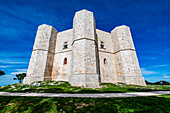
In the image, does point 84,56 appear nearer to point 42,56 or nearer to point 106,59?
point 106,59

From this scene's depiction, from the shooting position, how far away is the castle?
10852 mm

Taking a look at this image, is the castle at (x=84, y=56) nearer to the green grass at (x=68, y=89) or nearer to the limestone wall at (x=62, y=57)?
the limestone wall at (x=62, y=57)

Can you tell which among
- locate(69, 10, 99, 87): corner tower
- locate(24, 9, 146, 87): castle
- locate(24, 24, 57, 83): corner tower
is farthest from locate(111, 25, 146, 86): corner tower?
locate(24, 24, 57, 83): corner tower

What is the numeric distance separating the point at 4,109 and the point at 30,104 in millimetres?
1269

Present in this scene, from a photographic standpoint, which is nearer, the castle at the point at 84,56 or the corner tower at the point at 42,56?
the castle at the point at 84,56

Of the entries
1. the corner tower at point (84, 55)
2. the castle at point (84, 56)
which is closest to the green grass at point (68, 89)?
the corner tower at point (84, 55)

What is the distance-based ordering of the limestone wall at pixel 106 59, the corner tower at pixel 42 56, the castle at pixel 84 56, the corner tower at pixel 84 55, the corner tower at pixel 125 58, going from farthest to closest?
the limestone wall at pixel 106 59 < the corner tower at pixel 125 58 < the corner tower at pixel 42 56 < the castle at pixel 84 56 < the corner tower at pixel 84 55

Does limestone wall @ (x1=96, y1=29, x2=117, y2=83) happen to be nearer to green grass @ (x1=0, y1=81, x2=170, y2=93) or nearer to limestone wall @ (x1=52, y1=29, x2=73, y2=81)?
green grass @ (x1=0, y1=81, x2=170, y2=93)

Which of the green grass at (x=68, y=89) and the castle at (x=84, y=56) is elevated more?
the castle at (x=84, y=56)

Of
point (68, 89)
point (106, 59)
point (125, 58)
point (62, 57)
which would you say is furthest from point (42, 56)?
point (125, 58)

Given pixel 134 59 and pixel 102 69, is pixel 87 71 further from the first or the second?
pixel 134 59

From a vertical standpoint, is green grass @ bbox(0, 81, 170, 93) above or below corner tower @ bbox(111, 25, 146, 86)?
below

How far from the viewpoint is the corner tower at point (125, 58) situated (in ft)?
43.4

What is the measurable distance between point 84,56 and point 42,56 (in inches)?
362
